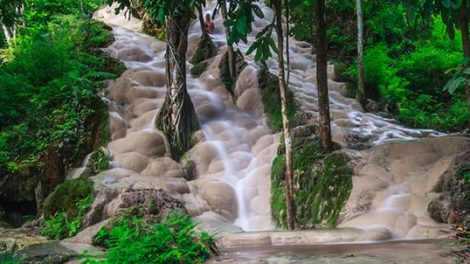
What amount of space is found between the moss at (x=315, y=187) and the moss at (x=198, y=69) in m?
6.61

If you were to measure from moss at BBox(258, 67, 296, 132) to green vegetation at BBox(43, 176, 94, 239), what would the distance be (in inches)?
190

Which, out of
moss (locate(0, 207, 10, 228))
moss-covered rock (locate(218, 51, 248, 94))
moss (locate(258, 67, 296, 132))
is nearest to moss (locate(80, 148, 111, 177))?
moss (locate(0, 207, 10, 228))

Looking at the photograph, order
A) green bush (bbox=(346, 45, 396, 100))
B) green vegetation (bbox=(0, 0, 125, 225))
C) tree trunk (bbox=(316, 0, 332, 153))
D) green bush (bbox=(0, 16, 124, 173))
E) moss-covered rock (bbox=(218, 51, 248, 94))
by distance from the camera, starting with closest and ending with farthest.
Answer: tree trunk (bbox=(316, 0, 332, 153)) → green vegetation (bbox=(0, 0, 125, 225)) → green bush (bbox=(0, 16, 124, 173)) → moss-covered rock (bbox=(218, 51, 248, 94)) → green bush (bbox=(346, 45, 396, 100))

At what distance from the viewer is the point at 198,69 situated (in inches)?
607

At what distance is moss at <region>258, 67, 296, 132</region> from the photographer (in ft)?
38.7

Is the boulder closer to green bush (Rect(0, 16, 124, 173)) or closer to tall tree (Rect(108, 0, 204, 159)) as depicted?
tall tree (Rect(108, 0, 204, 159))

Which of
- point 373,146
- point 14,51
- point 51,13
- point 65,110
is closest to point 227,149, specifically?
point 373,146

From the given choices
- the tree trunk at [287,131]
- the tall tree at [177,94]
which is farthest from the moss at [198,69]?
the tree trunk at [287,131]

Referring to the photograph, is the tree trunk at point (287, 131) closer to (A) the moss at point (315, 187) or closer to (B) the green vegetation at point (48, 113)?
(A) the moss at point (315, 187)

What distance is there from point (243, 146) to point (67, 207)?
4252 millimetres

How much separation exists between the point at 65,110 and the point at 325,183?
7.29 m

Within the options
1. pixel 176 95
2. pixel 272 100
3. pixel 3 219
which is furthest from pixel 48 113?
pixel 272 100

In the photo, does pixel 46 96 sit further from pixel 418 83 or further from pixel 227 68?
pixel 418 83

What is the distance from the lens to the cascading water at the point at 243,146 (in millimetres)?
7676
